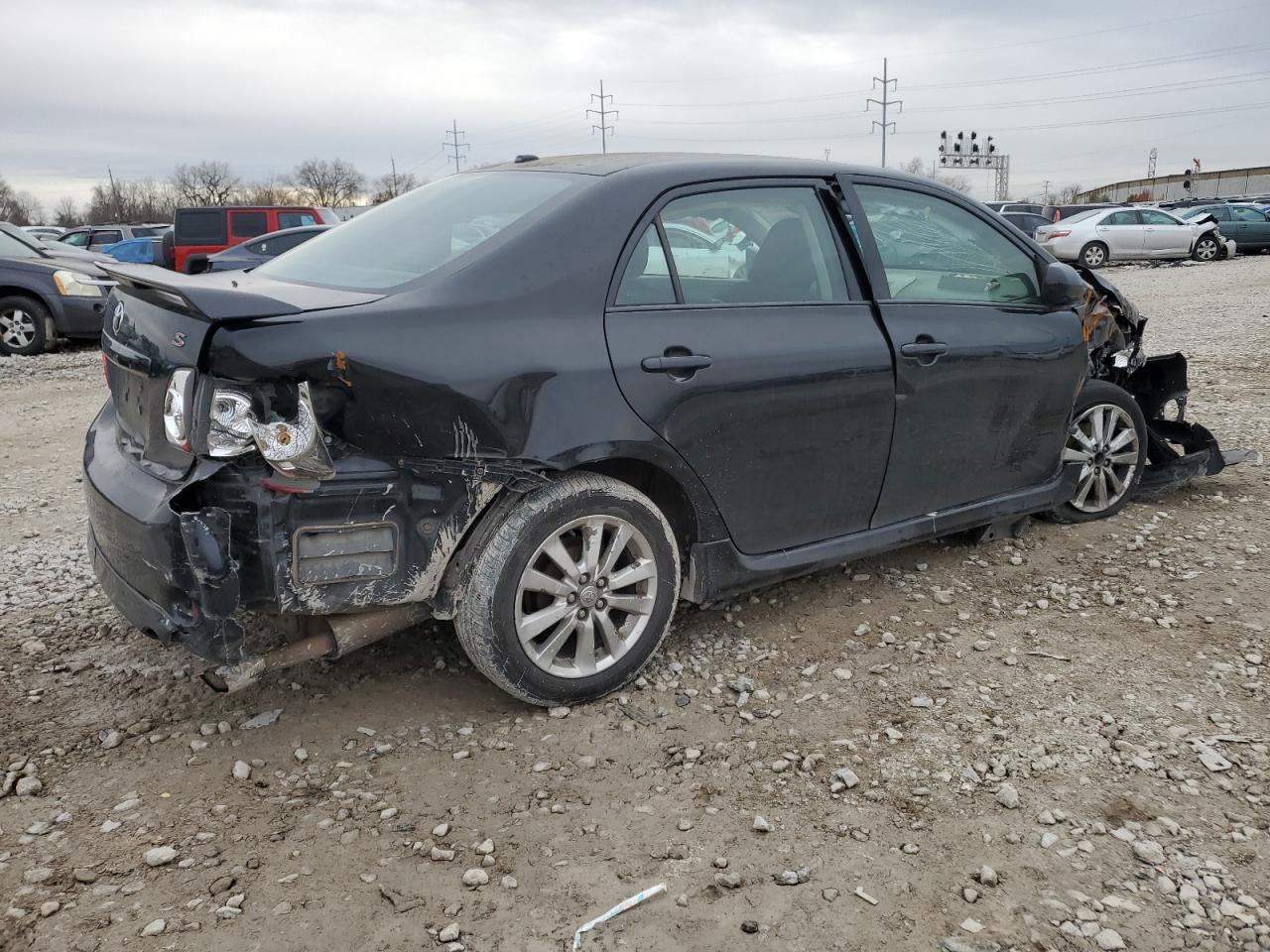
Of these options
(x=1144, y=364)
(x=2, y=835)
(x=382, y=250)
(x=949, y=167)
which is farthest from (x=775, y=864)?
(x=949, y=167)

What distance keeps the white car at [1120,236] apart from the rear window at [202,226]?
17.2 m

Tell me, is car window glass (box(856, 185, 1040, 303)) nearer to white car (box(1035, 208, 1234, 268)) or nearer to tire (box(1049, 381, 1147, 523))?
tire (box(1049, 381, 1147, 523))

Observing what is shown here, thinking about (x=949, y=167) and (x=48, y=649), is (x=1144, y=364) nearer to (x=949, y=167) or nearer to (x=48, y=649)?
(x=48, y=649)

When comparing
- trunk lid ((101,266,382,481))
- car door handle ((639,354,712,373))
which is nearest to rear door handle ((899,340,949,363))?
car door handle ((639,354,712,373))

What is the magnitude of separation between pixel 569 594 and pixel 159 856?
128cm

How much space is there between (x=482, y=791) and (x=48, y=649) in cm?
189

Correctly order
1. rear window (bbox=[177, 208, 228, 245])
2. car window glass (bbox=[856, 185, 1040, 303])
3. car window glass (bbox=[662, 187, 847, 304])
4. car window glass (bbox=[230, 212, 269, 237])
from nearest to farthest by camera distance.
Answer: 1. car window glass (bbox=[662, 187, 847, 304])
2. car window glass (bbox=[856, 185, 1040, 303])
3. rear window (bbox=[177, 208, 228, 245])
4. car window glass (bbox=[230, 212, 269, 237])

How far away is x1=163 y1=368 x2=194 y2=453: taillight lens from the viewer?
8.73 ft

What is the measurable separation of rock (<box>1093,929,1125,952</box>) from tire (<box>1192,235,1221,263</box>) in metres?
25.6

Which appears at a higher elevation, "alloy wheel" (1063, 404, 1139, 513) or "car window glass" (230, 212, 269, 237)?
"car window glass" (230, 212, 269, 237)

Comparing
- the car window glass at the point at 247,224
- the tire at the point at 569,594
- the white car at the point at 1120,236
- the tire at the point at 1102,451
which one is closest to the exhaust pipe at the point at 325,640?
the tire at the point at 569,594

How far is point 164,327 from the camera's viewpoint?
276cm

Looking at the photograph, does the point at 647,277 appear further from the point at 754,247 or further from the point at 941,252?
the point at 941,252

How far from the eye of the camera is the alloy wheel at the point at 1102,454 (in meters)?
4.74
